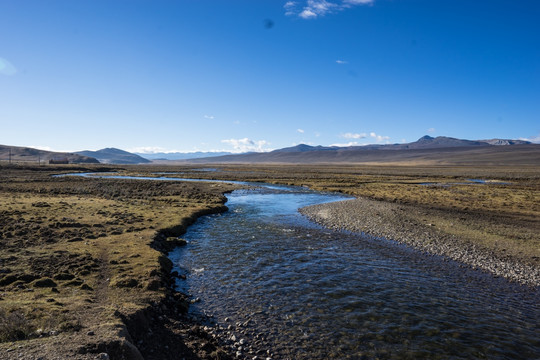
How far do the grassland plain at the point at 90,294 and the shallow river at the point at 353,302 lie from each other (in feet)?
4.89

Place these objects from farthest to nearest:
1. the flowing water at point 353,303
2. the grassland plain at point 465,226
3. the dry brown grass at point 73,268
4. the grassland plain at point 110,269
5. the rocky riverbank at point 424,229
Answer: the grassland plain at point 465,226
the rocky riverbank at point 424,229
the flowing water at point 353,303
the dry brown grass at point 73,268
the grassland plain at point 110,269

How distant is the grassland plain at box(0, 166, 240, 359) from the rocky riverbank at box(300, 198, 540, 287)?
610 inches

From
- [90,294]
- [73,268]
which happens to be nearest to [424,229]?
[90,294]

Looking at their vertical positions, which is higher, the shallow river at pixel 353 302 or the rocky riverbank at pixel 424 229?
the rocky riverbank at pixel 424 229

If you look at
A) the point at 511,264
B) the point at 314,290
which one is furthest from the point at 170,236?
the point at 511,264

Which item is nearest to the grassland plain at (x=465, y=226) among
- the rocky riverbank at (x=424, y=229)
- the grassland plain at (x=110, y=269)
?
the rocky riverbank at (x=424, y=229)

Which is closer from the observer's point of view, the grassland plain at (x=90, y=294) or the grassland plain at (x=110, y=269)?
the grassland plain at (x=90, y=294)

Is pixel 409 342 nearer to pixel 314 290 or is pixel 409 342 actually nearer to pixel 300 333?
pixel 300 333

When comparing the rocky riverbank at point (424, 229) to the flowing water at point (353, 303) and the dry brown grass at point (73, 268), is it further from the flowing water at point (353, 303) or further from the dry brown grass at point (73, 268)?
the dry brown grass at point (73, 268)

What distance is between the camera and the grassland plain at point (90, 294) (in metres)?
7.48

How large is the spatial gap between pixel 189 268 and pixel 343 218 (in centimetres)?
1813

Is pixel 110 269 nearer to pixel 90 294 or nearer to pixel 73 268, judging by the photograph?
pixel 73 268

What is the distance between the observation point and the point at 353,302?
1288 cm

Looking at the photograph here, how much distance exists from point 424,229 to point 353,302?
51.4 ft
